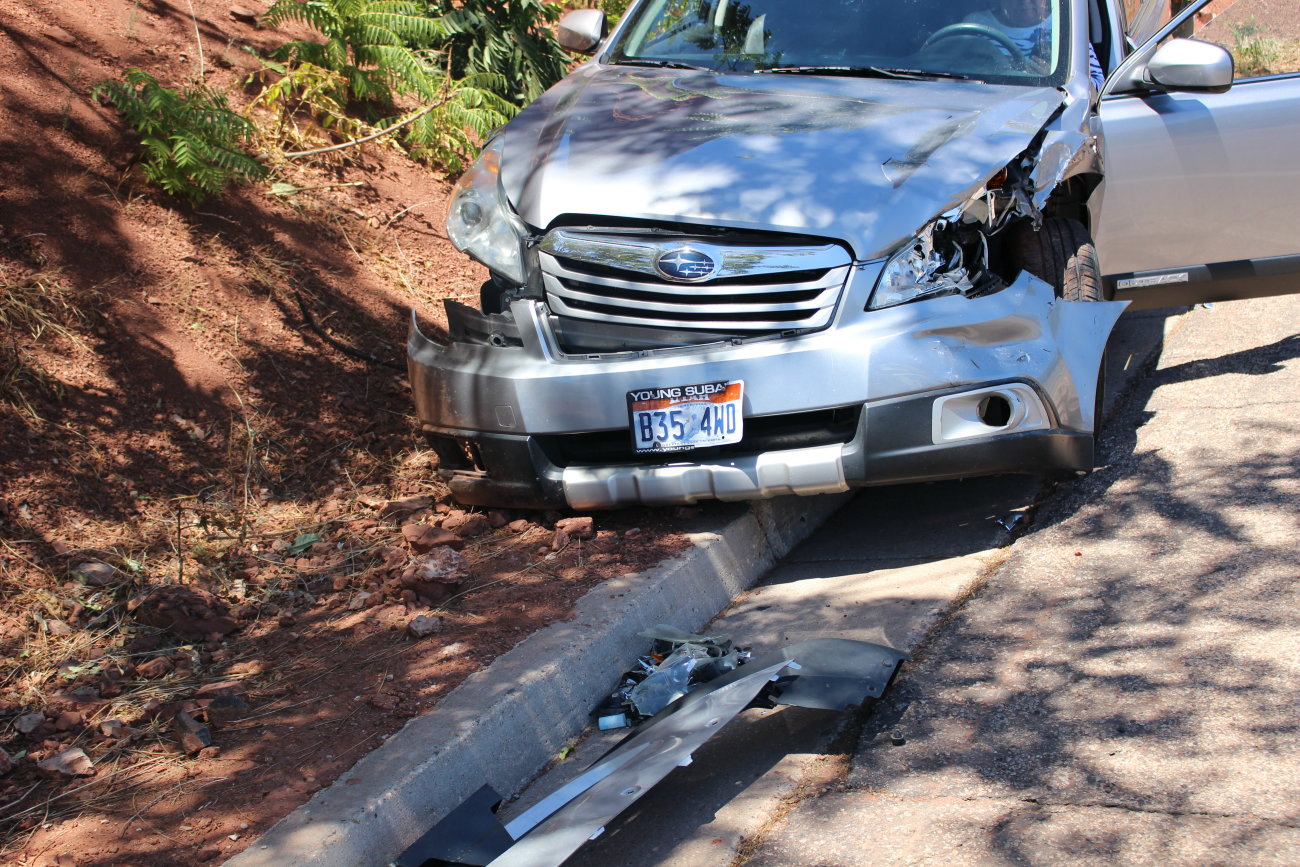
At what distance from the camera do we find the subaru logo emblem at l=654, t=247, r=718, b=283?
3.92 m

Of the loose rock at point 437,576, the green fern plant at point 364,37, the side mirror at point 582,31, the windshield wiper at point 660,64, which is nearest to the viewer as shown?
the loose rock at point 437,576

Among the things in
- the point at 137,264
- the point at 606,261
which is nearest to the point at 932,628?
the point at 606,261

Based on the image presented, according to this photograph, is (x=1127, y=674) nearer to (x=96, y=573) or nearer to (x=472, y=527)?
(x=472, y=527)

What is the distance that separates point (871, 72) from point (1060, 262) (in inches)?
41.3

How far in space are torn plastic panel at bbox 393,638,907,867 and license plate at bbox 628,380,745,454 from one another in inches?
30.5

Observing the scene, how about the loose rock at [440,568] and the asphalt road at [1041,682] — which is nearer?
the asphalt road at [1041,682]

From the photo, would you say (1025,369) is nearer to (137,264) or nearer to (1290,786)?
(1290,786)

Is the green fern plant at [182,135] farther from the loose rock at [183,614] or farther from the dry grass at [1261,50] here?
the dry grass at [1261,50]

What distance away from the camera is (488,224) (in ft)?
14.2

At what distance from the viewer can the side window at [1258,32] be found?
6.02 metres

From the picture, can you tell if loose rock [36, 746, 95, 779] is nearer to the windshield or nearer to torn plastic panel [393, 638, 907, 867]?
torn plastic panel [393, 638, 907, 867]

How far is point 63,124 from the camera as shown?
564 cm

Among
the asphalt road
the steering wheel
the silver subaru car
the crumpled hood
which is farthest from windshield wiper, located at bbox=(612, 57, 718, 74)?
the asphalt road

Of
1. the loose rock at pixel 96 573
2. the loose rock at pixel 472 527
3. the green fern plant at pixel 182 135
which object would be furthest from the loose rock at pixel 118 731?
the green fern plant at pixel 182 135
